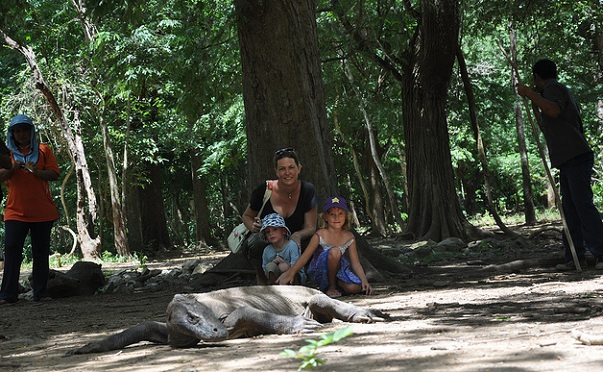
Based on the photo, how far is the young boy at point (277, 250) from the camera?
24.6 feet

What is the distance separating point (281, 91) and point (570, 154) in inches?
126

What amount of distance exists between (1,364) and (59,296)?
5928 millimetres

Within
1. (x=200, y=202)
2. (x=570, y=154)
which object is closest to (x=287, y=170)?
(x=570, y=154)

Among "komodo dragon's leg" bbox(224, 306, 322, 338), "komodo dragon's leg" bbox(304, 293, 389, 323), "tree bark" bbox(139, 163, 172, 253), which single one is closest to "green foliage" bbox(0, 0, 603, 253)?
"tree bark" bbox(139, 163, 172, 253)

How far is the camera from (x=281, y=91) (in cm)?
959

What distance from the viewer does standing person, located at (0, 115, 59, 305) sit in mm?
9883

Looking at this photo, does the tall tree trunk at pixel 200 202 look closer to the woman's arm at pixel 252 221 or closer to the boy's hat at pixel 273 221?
the woman's arm at pixel 252 221

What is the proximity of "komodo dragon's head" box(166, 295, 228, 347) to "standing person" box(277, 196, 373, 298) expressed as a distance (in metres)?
2.58

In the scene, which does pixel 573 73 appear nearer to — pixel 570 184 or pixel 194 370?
pixel 570 184

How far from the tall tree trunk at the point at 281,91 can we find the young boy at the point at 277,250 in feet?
6.14

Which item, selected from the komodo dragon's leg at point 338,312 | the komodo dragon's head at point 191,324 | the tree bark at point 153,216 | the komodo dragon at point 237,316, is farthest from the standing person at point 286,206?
the tree bark at point 153,216

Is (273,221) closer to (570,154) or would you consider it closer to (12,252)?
(570,154)

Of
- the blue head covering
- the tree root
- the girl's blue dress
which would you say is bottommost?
the tree root

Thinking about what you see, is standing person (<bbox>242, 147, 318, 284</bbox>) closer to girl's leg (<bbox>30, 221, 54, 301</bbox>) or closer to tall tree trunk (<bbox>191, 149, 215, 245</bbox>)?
girl's leg (<bbox>30, 221, 54, 301</bbox>)
